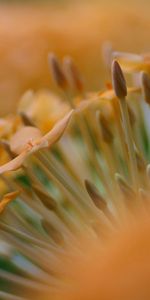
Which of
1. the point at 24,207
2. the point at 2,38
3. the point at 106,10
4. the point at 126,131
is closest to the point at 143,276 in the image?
the point at 126,131

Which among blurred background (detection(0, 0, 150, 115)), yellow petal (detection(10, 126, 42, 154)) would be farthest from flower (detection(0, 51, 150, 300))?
blurred background (detection(0, 0, 150, 115))

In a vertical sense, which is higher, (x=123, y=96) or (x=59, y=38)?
(x=123, y=96)

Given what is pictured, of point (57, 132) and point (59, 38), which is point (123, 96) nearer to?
point (57, 132)

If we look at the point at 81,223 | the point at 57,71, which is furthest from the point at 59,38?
the point at 81,223

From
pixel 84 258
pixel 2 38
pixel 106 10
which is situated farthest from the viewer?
pixel 106 10

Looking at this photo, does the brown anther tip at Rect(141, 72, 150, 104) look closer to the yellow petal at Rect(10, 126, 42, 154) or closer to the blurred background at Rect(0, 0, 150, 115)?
the yellow petal at Rect(10, 126, 42, 154)

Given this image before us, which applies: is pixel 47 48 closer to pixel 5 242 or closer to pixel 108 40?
pixel 108 40

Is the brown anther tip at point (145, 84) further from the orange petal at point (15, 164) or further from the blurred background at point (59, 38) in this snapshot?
the blurred background at point (59, 38)
